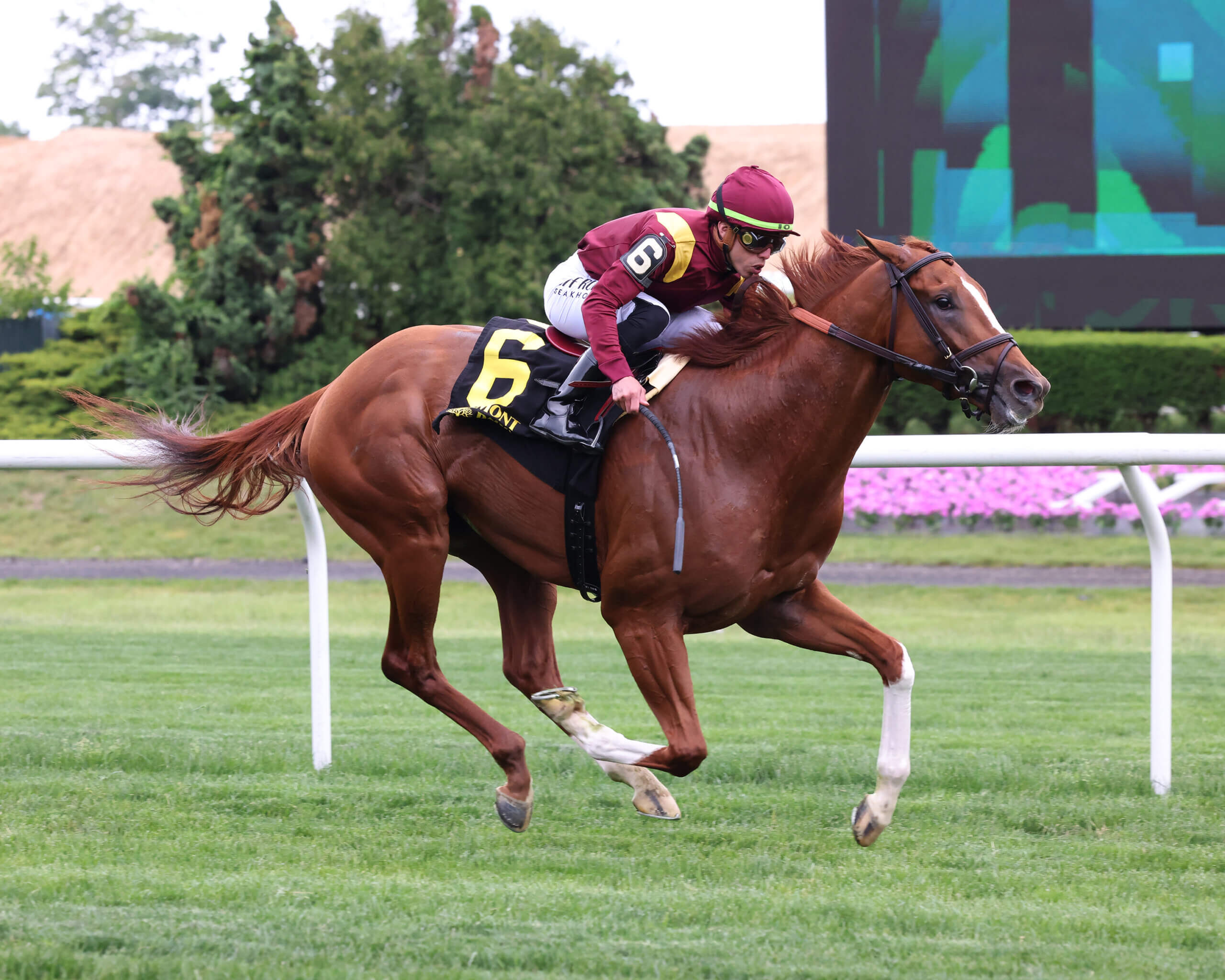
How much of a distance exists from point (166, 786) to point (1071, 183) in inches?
465

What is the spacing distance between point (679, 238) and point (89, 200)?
67783mm

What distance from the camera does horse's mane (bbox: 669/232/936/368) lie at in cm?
384

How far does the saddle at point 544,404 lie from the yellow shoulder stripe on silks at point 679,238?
25 centimetres

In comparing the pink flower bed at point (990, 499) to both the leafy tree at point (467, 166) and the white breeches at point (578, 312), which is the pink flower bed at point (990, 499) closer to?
the leafy tree at point (467, 166)

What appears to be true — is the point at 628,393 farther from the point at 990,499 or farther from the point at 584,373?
the point at 990,499

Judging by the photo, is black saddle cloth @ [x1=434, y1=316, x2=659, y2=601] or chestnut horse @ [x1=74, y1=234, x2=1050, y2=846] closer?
chestnut horse @ [x1=74, y1=234, x2=1050, y2=846]

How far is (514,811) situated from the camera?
4.01 meters

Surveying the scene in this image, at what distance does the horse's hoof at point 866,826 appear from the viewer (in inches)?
148

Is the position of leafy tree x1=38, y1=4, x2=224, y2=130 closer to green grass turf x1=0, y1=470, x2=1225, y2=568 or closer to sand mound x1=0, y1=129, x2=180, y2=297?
sand mound x1=0, y1=129, x2=180, y2=297

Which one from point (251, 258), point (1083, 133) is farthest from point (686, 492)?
point (251, 258)

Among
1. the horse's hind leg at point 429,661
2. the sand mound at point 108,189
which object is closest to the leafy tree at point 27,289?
the horse's hind leg at point 429,661

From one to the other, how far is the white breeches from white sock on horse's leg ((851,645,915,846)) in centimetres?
107

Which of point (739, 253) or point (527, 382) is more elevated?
point (739, 253)

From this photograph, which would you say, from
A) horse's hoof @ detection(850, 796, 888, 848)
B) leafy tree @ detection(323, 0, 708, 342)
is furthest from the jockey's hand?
leafy tree @ detection(323, 0, 708, 342)
